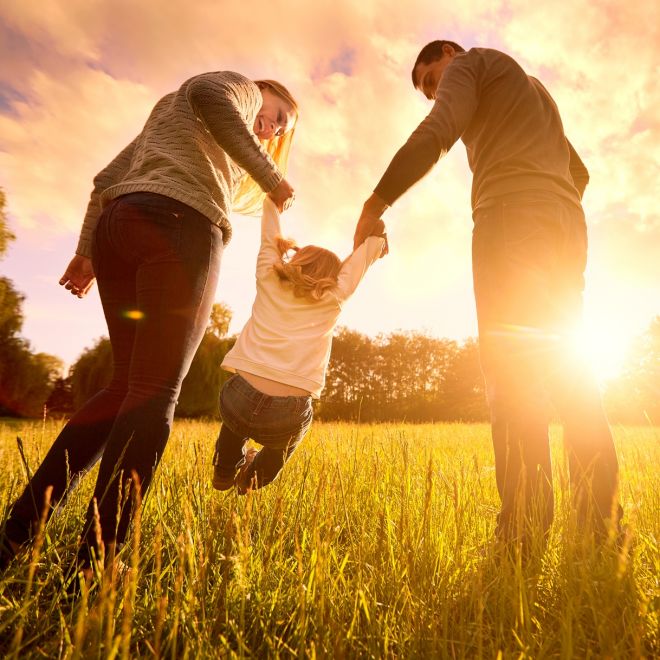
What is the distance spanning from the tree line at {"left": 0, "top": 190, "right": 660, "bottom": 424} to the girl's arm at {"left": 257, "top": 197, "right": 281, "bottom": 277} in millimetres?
5151

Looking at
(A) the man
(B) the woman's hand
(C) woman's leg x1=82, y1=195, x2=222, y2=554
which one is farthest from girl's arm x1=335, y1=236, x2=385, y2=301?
(C) woman's leg x1=82, y1=195, x2=222, y2=554

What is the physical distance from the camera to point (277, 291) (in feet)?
7.80

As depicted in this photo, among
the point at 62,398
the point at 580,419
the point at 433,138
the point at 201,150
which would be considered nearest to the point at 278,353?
the point at 201,150

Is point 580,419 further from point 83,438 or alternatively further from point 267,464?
point 83,438

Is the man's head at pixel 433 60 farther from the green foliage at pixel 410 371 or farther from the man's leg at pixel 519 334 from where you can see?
the green foliage at pixel 410 371

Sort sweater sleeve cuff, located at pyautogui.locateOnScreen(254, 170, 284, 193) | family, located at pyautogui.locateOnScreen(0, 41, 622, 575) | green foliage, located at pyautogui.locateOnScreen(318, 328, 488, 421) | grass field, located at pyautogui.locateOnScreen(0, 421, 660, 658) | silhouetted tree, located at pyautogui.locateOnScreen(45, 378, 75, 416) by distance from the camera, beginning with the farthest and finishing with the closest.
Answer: green foliage, located at pyautogui.locateOnScreen(318, 328, 488, 421) < silhouetted tree, located at pyautogui.locateOnScreen(45, 378, 75, 416) < sweater sleeve cuff, located at pyautogui.locateOnScreen(254, 170, 284, 193) < family, located at pyautogui.locateOnScreen(0, 41, 622, 575) < grass field, located at pyautogui.locateOnScreen(0, 421, 660, 658)

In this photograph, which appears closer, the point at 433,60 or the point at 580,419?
the point at 580,419

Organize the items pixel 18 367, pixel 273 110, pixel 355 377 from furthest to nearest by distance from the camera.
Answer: pixel 355 377 → pixel 18 367 → pixel 273 110

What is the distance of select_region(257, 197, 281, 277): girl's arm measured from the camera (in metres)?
2.35

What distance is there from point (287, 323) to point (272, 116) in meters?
1.12

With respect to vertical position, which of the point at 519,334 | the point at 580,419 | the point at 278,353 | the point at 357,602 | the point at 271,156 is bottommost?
the point at 357,602

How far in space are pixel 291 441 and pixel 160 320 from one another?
1015mm

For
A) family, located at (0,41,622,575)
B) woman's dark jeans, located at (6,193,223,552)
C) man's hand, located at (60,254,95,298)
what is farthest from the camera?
man's hand, located at (60,254,95,298)

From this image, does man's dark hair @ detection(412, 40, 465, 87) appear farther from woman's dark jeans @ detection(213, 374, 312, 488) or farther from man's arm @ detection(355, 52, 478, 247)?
woman's dark jeans @ detection(213, 374, 312, 488)
